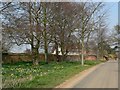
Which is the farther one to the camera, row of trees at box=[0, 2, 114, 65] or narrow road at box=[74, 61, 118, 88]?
row of trees at box=[0, 2, 114, 65]

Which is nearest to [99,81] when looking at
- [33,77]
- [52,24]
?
[33,77]

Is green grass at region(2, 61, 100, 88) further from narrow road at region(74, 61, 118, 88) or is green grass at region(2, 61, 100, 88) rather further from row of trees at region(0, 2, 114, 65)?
row of trees at region(0, 2, 114, 65)

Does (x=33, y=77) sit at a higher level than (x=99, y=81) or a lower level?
higher

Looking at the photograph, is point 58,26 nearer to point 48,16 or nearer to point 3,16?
point 48,16

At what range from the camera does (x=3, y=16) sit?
24969 millimetres

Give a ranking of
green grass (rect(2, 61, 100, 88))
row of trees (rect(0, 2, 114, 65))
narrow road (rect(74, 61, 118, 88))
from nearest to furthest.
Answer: green grass (rect(2, 61, 100, 88)) → narrow road (rect(74, 61, 118, 88)) → row of trees (rect(0, 2, 114, 65))

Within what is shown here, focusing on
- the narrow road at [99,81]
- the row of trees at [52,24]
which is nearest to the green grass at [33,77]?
the narrow road at [99,81]

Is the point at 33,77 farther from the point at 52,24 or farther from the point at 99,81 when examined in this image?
the point at 52,24

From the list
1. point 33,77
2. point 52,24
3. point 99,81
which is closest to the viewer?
point 33,77

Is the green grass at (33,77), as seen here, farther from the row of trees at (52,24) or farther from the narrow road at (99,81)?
the row of trees at (52,24)

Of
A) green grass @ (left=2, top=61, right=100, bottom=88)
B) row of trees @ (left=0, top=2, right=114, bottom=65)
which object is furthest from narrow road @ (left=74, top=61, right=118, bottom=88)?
row of trees @ (left=0, top=2, right=114, bottom=65)

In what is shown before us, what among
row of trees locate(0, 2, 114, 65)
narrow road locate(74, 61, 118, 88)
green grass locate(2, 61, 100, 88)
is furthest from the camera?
row of trees locate(0, 2, 114, 65)

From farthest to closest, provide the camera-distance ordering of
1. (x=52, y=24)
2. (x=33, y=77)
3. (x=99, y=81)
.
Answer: (x=52, y=24) → (x=99, y=81) → (x=33, y=77)

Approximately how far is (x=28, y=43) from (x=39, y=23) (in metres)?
3.06
